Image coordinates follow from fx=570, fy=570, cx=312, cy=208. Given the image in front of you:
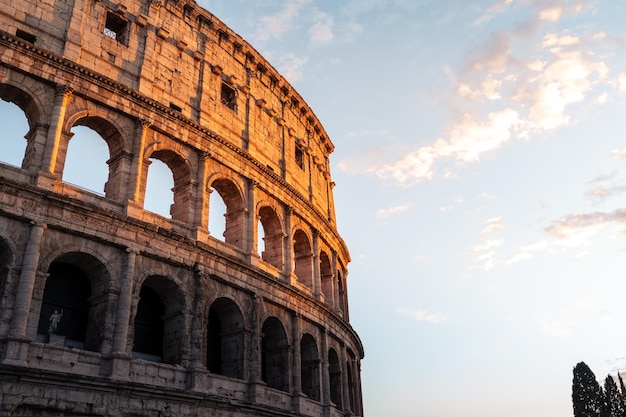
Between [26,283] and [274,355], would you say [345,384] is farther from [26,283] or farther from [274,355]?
[26,283]

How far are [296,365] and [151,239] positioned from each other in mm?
7497

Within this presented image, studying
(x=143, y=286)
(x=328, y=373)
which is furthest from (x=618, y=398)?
(x=143, y=286)

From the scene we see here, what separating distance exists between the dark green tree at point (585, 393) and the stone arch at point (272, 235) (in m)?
31.7

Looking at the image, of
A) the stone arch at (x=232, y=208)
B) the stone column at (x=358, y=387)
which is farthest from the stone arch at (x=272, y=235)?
the stone column at (x=358, y=387)

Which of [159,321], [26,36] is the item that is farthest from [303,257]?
[26,36]

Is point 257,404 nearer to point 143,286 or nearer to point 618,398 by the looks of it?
point 143,286

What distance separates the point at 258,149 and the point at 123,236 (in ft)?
29.1

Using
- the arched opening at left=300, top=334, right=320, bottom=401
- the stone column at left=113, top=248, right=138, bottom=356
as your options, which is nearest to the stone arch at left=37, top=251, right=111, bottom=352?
the stone column at left=113, top=248, right=138, bottom=356

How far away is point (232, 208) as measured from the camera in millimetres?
21719

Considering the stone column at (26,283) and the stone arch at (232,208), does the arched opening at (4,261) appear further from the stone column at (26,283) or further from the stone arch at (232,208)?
the stone arch at (232,208)

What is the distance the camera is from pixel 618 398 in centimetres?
4269

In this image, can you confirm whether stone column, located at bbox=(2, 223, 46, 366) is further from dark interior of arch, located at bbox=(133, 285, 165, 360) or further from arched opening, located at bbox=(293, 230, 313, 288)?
arched opening, located at bbox=(293, 230, 313, 288)

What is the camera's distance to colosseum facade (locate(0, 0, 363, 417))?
1450 centimetres

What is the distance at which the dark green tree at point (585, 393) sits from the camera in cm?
4228
